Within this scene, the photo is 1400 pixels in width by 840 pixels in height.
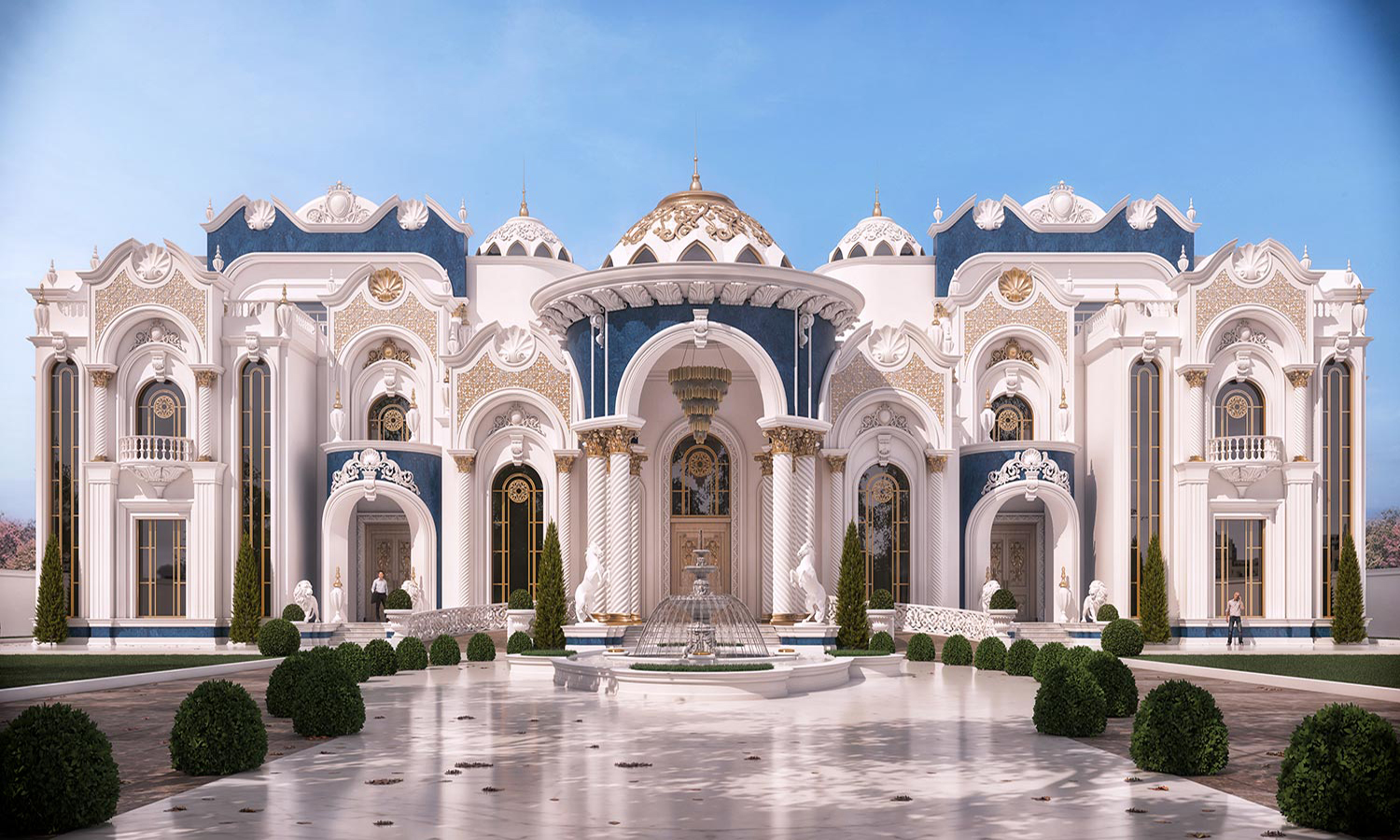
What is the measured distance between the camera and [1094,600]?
26.7 metres

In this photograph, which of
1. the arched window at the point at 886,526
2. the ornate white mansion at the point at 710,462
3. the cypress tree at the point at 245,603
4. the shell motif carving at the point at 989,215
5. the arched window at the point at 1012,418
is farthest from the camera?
the shell motif carving at the point at 989,215

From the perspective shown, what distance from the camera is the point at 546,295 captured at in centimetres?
2461

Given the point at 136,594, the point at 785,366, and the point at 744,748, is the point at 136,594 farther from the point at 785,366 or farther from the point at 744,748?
the point at 744,748

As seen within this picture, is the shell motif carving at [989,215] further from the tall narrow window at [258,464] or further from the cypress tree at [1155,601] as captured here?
the tall narrow window at [258,464]

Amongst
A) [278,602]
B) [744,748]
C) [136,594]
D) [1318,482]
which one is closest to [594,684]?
[744,748]

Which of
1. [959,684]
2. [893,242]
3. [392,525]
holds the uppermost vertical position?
[893,242]

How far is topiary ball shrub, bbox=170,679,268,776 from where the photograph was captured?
10.3m

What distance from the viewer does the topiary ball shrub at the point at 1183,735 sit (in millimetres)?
10297

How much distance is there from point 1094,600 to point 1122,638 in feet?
11.1

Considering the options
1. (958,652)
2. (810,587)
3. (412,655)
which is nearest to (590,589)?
(412,655)

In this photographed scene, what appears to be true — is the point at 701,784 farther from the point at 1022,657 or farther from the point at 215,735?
the point at 1022,657

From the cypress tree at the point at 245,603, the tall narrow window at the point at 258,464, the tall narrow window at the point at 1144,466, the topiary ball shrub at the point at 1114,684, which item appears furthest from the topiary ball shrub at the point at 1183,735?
the tall narrow window at the point at 258,464

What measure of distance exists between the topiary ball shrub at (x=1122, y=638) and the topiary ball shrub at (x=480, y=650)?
1314 cm

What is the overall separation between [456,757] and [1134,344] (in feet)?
74.4
